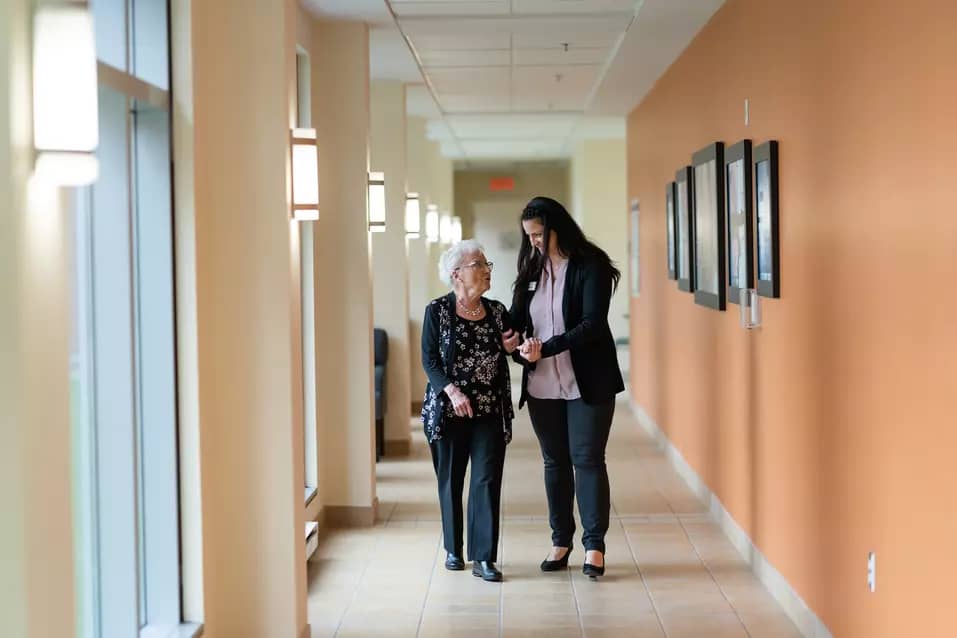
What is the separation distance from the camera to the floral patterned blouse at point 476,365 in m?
5.25

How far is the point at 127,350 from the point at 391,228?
5.35m

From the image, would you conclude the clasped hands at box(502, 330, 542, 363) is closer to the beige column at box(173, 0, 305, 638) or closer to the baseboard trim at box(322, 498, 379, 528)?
the beige column at box(173, 0, 305, 638)

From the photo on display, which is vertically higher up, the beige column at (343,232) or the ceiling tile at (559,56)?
the ceiling tile at (559,56)

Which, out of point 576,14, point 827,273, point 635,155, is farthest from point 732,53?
point 635,155

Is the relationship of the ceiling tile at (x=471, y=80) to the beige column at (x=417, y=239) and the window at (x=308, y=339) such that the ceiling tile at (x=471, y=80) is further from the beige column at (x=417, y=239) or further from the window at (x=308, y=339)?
the window at (x=308, y=339)

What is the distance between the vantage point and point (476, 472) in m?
5.38

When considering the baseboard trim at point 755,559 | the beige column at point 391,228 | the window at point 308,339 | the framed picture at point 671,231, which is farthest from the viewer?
the beige column at point 391,228

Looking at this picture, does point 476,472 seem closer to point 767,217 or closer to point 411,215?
point 767,217

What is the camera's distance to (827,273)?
4305 mm

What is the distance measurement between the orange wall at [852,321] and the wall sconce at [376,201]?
197 centimetres

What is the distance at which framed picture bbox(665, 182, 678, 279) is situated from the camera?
827 centimetres

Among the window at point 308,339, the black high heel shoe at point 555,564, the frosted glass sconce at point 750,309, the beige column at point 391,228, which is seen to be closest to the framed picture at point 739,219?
the frosted glass sconce at point 750,309

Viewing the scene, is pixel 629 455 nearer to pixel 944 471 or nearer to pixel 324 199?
pixel 324 199

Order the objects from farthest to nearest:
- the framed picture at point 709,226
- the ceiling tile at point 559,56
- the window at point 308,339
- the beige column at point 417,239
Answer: the beige column at point 417,239 → the ceiling tile at point 559,56 → the window at point 308,339 → the framed picture at point 709,226
